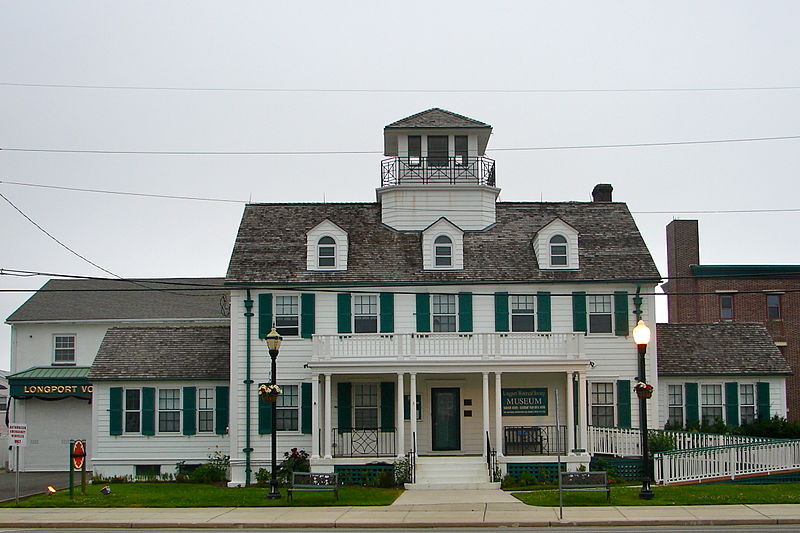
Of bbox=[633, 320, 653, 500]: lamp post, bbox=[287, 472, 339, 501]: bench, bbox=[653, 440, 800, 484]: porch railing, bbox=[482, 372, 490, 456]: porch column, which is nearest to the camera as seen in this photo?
bbox=[633, 320, 653, 500]: lamp post

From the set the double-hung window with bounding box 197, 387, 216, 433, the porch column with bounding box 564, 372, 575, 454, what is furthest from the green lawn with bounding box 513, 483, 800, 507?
the double-hung window with bounding box 197, 387, 216, 433

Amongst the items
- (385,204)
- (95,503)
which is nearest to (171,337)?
(385,204)

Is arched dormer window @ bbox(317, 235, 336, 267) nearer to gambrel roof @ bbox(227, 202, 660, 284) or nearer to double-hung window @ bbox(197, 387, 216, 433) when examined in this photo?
gambrel roof @ bbox(227, 202, 660, 284)

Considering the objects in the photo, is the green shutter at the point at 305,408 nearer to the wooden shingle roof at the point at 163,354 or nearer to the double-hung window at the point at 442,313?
the wooden shingle roof at the point at 163,354

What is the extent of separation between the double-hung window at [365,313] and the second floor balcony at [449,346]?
1636 mm

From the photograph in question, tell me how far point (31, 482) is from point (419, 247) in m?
15.5

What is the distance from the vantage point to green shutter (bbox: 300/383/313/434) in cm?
3341

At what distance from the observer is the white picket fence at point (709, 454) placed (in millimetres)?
28906

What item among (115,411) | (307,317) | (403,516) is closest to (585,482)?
(403,516)

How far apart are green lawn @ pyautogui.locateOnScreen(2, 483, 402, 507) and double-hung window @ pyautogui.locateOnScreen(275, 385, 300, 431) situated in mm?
3474

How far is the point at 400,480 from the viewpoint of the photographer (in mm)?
30875

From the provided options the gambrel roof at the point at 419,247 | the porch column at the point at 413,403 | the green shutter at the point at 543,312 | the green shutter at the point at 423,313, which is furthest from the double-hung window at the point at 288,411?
the green shutter at the point at 543,312

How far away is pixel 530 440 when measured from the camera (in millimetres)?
32438

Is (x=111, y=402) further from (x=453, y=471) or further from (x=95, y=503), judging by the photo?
(x=453, y=471)
